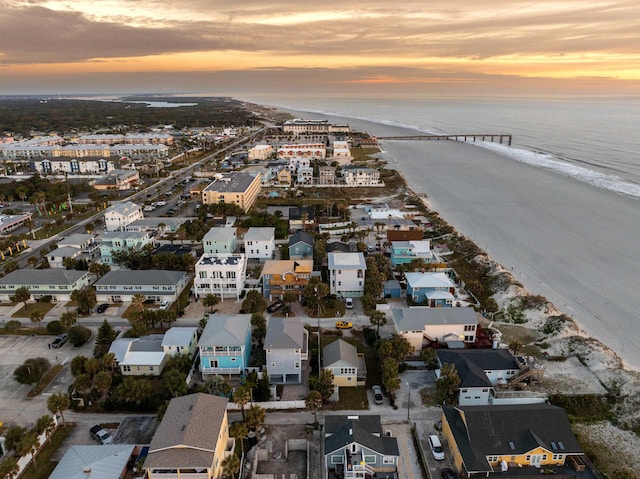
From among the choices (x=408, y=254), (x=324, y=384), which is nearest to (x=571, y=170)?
(x=408, y=254)

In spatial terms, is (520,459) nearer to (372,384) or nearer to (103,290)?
(372,384)

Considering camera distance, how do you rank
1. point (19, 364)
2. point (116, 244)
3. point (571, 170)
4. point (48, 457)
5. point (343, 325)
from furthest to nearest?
point (571, 170), point (116, 244), point (343, 325), point (19, 364), point (48, 457)

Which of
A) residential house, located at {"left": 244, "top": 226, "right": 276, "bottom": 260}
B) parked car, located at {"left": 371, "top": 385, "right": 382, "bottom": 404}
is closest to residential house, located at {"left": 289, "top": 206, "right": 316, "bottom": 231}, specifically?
residential house, located at {"left": 244, "top": 226, "right": 276, "bottom": 260}

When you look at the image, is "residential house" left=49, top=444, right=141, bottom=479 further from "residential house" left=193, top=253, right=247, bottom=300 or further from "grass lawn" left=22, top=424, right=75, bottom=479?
"residential house" left=193, top=253, right=247, bottom=300

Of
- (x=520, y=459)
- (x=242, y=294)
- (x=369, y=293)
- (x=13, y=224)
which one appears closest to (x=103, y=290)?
(x=242, y=294)

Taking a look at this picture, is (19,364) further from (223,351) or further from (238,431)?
(238,431)

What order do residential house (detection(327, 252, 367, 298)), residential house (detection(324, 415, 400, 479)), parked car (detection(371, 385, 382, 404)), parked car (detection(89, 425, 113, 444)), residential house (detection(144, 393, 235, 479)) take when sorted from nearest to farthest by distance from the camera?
1. residential house (detection(144, 393, 235, 479))
2. residential house (detection(324, 415, 400, 479))
3. parked car (detection(89, 425, 113, 444))
4. parked car (detection(371, 385, 382, 404))
5. residential house (detection(327, 252, 367, 298))
